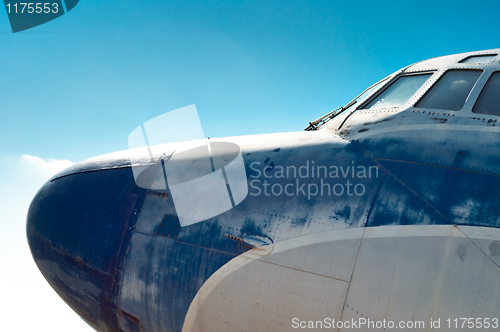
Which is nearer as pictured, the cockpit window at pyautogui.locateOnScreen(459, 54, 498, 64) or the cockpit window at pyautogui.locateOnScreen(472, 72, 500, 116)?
the cockpit window at pyautogui.locateOnScreen(472, 72, 500, 116)

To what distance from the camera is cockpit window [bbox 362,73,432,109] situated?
537 centimetres

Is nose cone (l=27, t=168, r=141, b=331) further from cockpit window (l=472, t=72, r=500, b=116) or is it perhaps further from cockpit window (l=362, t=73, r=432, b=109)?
cockpit window (l=472, t=72, r=500, b=116)

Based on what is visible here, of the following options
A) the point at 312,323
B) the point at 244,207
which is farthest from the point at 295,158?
the point at 312,323

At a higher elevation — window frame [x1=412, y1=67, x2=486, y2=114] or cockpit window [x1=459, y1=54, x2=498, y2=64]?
cockpit window [x1=459, y1=54, x2=498, y2=64]

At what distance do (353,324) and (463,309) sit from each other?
1196mm

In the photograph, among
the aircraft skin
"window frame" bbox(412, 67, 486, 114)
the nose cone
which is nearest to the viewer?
the aircraft skin

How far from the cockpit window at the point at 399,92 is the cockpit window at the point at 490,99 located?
98 cm

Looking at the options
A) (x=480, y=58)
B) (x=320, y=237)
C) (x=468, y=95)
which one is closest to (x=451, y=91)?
(x=468, y=95)

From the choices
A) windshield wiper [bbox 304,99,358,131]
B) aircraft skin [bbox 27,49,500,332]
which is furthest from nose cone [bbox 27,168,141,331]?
windshield wiper [bbox 304,99,358,131]

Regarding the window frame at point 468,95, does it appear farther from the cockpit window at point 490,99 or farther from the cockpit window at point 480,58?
the cockpit window at point 480,58

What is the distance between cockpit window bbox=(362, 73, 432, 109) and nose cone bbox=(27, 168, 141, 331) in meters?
4.70

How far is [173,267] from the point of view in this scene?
445cm

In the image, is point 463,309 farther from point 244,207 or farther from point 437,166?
point 244,207

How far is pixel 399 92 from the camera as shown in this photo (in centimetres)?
559
